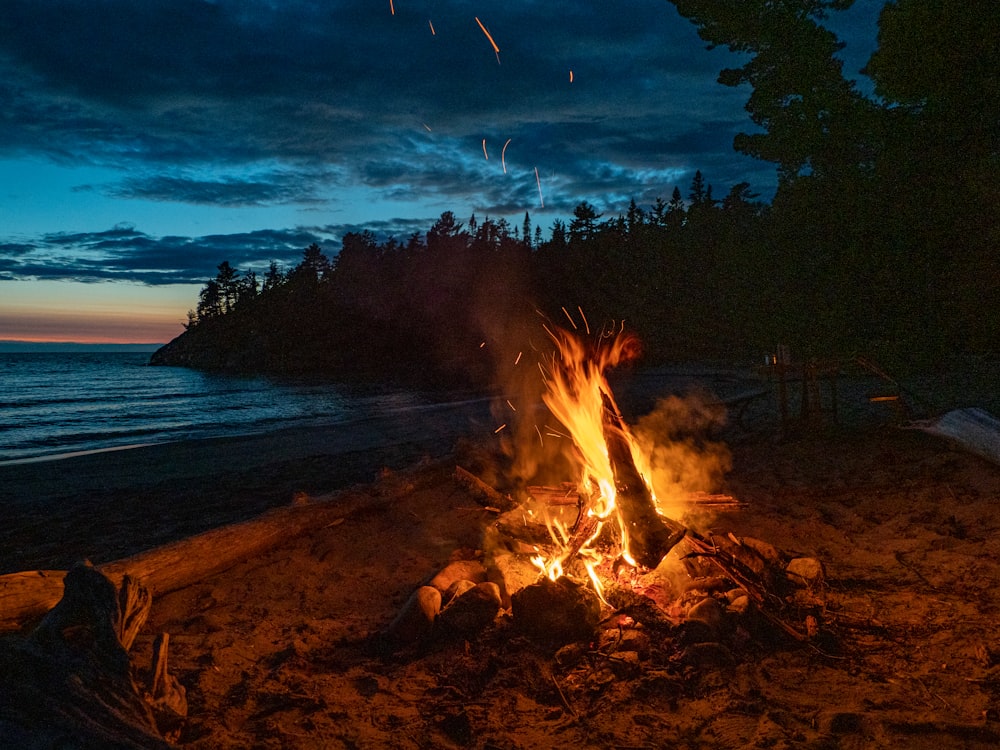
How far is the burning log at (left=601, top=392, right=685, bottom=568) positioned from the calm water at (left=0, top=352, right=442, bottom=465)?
1557cm

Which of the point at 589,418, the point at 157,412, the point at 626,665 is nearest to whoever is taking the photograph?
the point at 626,665

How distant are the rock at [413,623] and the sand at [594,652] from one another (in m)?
0.14

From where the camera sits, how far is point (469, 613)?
4430mm

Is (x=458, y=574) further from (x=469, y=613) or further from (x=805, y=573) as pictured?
(x=805, y=573)

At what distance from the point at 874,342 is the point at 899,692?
524cm

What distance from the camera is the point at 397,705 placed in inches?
143

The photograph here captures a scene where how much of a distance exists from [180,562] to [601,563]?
12.1ft

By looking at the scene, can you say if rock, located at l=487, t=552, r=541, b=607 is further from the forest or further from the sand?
the forest

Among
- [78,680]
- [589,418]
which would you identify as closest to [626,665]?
[589,418]

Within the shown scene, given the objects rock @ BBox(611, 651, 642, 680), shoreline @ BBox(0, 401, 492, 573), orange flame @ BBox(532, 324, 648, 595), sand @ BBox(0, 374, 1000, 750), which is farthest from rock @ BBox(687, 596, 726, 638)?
shoreline @ BBox(0, 401, 492, 573)

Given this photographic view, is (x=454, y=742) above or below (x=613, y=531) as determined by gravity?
below

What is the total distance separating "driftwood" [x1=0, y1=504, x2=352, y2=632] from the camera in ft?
13.4

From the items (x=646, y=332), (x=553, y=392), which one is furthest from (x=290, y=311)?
(x=553, y=392)

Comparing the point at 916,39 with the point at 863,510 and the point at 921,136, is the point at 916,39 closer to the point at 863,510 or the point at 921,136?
the point at 921,136
